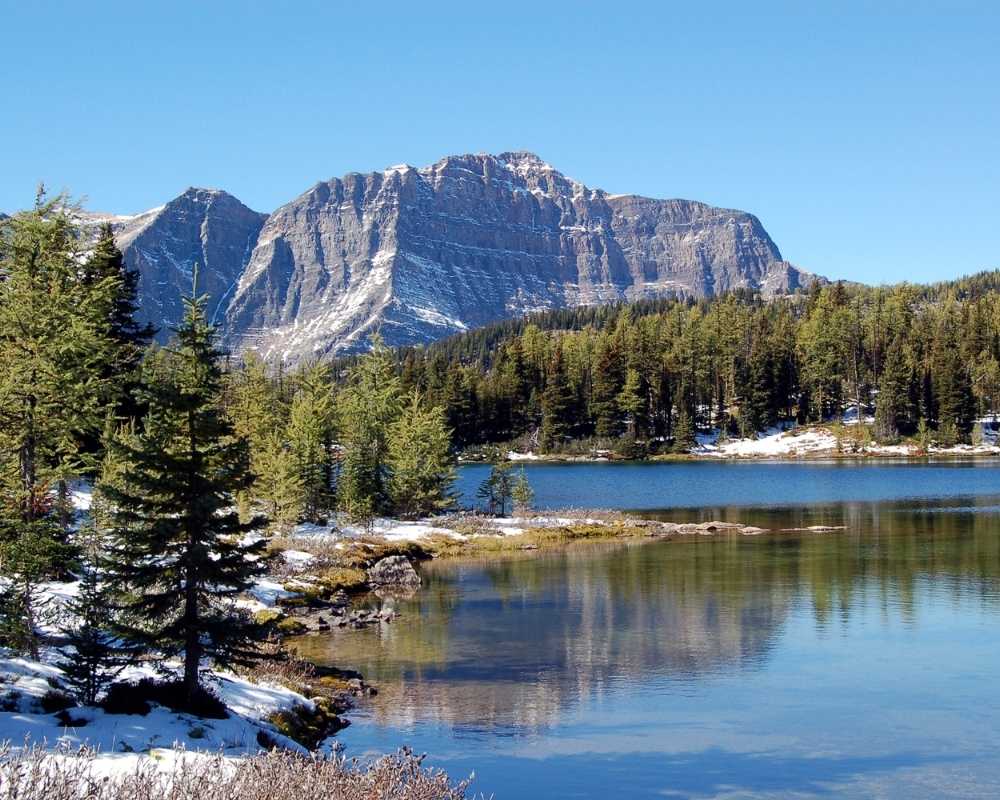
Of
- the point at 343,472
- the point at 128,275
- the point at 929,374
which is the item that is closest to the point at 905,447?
the point at 929,374

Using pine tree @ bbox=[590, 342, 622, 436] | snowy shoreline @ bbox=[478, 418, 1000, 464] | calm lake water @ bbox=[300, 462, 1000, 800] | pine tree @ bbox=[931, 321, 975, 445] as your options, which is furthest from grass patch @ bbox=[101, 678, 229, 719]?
pine tree @ bbox=[931, 321, 975, 445]

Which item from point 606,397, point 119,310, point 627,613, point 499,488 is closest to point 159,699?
point 627,613

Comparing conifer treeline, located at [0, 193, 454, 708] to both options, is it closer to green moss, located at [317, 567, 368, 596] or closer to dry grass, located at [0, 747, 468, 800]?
dry grass, located at [0, 747, 468, 800]

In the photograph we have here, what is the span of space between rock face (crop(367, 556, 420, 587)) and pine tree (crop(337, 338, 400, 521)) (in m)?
12.9

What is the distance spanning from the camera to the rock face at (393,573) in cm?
4624

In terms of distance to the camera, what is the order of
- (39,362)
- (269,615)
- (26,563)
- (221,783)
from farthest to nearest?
(269,615), (39,362), (26,563), (221,783)

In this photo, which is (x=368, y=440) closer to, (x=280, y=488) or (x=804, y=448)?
(x=280, y=488)

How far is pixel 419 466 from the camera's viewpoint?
67875mm

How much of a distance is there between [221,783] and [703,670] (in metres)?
20.6

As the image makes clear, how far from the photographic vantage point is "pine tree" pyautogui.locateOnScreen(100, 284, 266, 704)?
2009cm

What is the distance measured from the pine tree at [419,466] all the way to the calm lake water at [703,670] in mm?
14921

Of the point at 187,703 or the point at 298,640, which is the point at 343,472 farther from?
the point at 187,703

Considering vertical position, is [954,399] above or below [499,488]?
above

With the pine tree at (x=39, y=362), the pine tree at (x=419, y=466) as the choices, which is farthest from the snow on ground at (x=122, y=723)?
the pine tree at (x=419, y=466)
